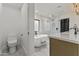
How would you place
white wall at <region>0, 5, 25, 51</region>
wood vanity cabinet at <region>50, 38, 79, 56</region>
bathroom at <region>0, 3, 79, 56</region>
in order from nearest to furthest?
wood vanity cabinet at <region>50, 38, 79, 56</region>
bathroom at <region>0, 3, 79, 56</region>
white wall at <region>0, 5, 25, 51</region>

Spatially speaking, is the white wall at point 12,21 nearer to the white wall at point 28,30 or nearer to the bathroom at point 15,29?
the bathroom at point 15,29

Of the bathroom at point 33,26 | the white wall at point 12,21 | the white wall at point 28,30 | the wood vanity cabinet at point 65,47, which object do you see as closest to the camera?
the wood vanity cabinet at point 65,47

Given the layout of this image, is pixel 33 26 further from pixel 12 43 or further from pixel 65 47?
pixel 65 47

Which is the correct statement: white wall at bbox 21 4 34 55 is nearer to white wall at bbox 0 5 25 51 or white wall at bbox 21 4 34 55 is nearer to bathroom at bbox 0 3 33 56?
bathroom at bbox 0 3 33 56

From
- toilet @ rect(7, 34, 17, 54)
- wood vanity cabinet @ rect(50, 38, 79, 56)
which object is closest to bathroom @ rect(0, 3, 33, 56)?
toilet @ rect(7, 34, 17, 54)

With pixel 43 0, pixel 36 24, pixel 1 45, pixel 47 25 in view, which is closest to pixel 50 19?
pixel 47 25

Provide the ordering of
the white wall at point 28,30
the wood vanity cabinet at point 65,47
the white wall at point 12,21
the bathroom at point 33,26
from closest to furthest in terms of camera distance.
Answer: the wood vanity cabinet at point 65,47 < the bathroom at point 33,26 < the white wall at point 12,21 < the white wall at point 28,30

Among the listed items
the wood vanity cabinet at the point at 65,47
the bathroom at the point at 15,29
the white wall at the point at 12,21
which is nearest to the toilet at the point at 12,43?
the bathroom at the point at 15,29

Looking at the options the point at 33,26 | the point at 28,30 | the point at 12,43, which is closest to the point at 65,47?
the point at 33,26

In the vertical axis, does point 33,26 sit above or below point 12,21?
below

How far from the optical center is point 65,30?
2301mm

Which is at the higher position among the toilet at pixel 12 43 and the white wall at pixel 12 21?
the white wall at pixel 12 21

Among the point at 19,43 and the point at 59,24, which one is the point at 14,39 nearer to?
the point at 19,43

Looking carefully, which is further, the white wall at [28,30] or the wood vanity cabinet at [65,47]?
the white wall at [28,30]
